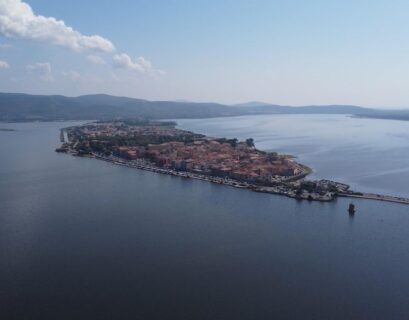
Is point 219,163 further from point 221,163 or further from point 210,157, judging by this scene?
point 210,157

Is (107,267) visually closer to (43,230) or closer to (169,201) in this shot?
(43,230)

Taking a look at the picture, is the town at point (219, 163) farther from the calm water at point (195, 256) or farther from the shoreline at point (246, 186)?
the calm water at point (195, 256)

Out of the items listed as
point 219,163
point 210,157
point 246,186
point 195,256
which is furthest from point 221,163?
point 195,256

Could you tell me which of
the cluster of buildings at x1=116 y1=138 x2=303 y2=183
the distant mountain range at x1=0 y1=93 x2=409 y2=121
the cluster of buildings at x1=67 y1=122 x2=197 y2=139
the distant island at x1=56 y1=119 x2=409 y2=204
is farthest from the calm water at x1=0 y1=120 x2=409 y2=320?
the distant mountain range at x1=0 y1=93 x2=409 y2=121

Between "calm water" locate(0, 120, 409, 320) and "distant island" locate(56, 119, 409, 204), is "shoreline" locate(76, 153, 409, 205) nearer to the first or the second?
"distant island" locate(56, 119, 409, 204)

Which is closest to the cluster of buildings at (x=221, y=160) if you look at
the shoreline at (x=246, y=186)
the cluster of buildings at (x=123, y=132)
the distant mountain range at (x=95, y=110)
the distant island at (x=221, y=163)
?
the distant island at (x=221, y=163)

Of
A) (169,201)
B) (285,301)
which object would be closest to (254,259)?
(285,301)
